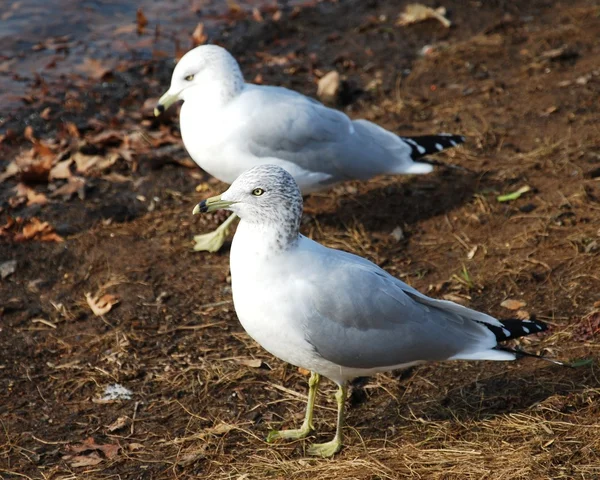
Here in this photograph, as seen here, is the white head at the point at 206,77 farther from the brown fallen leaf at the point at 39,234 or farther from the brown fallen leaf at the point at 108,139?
the brown fallen leaf at the point at 108,139

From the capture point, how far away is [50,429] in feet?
14.3

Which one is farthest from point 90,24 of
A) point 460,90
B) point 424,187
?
point 424,187

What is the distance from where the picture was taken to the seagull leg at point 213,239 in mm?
5812

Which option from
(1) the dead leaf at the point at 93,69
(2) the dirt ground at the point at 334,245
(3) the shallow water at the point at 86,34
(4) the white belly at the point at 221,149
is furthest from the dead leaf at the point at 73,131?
(4) the white belly at the point at 221,149

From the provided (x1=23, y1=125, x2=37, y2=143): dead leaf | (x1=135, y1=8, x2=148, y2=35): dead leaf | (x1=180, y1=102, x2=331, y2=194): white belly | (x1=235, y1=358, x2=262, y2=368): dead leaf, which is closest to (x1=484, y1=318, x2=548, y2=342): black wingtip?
(x1=235, y1=358, x2=262, y2=368): dead leaf

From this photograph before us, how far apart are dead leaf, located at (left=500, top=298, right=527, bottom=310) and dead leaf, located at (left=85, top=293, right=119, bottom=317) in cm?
236

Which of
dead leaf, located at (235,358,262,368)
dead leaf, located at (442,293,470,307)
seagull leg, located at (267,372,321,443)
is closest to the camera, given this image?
seagull leg, located at (267,372,321,443)

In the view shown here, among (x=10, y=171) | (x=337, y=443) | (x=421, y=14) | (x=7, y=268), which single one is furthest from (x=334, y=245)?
(x=421, y=14)

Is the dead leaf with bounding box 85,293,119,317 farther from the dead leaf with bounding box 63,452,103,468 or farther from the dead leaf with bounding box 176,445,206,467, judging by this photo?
the dead leaf with bounding box 176,445,206,467

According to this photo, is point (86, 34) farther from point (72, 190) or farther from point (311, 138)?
point (311, 138)

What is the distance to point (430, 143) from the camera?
6195 mm

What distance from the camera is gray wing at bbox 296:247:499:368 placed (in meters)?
3.80

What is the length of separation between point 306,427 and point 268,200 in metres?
1.20

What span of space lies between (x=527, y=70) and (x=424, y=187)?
6.53ft
